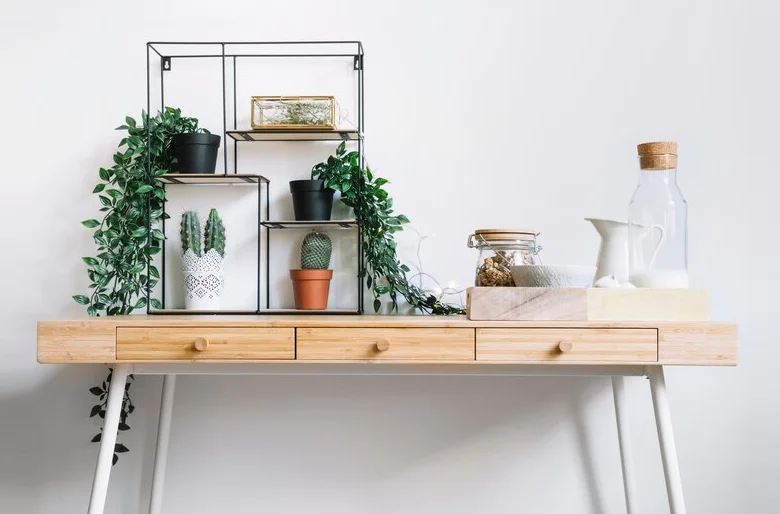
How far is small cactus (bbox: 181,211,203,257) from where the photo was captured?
2199 mm

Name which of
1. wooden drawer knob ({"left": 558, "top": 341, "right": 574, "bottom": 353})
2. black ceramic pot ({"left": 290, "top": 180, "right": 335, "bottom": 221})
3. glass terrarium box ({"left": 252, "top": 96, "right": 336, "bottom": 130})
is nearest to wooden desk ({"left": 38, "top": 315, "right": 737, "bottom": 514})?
wooden drawer knob ({"left": 558, "top": 341, "right": 574, "bottom": 353})

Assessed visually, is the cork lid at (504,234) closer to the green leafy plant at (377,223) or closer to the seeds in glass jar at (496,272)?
the seeds in glass jar at (496,272)

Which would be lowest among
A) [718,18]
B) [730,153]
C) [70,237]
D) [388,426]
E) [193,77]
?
[388,426]

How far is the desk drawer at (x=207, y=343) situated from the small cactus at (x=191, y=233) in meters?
0.48

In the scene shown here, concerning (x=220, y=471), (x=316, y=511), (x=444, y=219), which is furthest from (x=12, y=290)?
(x=444, y=219)

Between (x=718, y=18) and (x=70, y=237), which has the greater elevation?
(x=718, y=18)

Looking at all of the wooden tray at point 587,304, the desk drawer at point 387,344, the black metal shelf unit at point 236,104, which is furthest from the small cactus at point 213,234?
the wooden tray at point 587,304

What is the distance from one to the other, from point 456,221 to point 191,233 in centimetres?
78

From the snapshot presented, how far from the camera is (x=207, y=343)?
5.73ft

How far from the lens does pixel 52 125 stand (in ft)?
7.66

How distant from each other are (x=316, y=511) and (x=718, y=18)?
6.29ft

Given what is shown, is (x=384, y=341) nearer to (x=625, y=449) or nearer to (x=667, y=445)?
(x=667, y=445)

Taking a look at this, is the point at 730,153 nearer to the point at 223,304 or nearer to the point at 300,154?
the point at 300,154

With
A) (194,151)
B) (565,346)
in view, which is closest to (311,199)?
(194,151)
